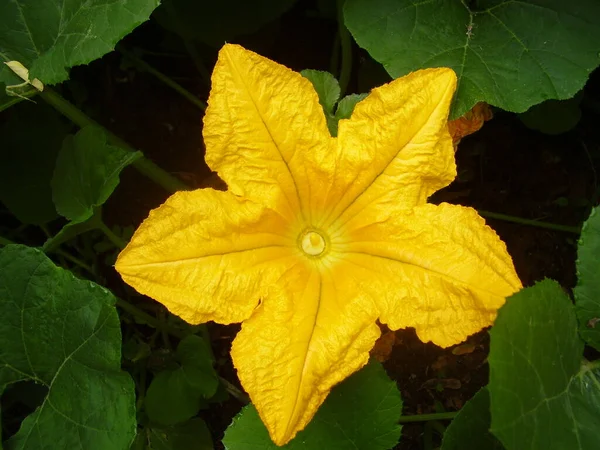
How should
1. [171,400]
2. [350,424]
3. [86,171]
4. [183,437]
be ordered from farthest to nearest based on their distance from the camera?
1. [183,437]
2. [171,400]
3. [86,171]
4. [350,424]

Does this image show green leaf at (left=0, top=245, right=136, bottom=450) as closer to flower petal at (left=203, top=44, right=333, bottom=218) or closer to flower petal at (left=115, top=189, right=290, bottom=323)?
flower petal at (left=115, top=189, right=290, bottom=323)

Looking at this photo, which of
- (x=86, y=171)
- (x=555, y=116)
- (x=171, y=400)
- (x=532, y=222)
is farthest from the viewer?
(x=532, y=222)

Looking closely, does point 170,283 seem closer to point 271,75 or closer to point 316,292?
point 316,292

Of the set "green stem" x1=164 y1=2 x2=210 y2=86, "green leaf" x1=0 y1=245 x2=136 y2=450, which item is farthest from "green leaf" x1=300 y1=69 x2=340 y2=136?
"green leaf" x1=0 y1=245 x2=136 y2=450

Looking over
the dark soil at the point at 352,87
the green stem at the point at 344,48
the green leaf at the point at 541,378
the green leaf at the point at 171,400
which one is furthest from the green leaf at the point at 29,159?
the green leaf at the point at 541,378

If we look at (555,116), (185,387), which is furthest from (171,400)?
(555,116)

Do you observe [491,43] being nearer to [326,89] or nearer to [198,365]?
[326,89]

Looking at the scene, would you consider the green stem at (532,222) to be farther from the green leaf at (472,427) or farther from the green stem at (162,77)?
the green stem at (162,77)
